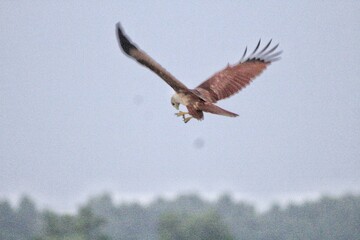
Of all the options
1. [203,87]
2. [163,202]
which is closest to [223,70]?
[203,87]

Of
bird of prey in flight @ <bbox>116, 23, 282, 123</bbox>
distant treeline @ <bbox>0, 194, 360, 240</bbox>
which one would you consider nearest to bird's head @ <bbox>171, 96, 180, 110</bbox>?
bird of prey in flight @ <bbox>116, 23, 282, 123</bbox>

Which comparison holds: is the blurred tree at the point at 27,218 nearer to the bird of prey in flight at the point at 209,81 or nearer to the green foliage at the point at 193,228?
the green foliage at the point at 193,228

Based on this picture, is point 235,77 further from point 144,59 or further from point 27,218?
point 27,218

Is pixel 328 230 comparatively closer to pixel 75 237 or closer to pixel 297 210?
pixel 297 210

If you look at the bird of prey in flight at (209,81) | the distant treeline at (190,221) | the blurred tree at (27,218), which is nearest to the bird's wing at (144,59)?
the bird of prey in flight at (209,81)

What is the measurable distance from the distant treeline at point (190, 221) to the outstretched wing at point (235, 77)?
63.1 meters

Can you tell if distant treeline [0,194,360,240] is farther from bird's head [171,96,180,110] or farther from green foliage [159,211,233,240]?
bird's head [171,96,180,110]

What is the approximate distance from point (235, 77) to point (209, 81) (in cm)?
52

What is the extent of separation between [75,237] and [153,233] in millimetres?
36998

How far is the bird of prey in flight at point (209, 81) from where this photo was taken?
41.9 ft

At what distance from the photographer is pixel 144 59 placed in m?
12.8

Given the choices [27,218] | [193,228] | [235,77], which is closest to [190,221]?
[193,228]

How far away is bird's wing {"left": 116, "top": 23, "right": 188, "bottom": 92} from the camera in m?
12.7

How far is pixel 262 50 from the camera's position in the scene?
15.3 m
